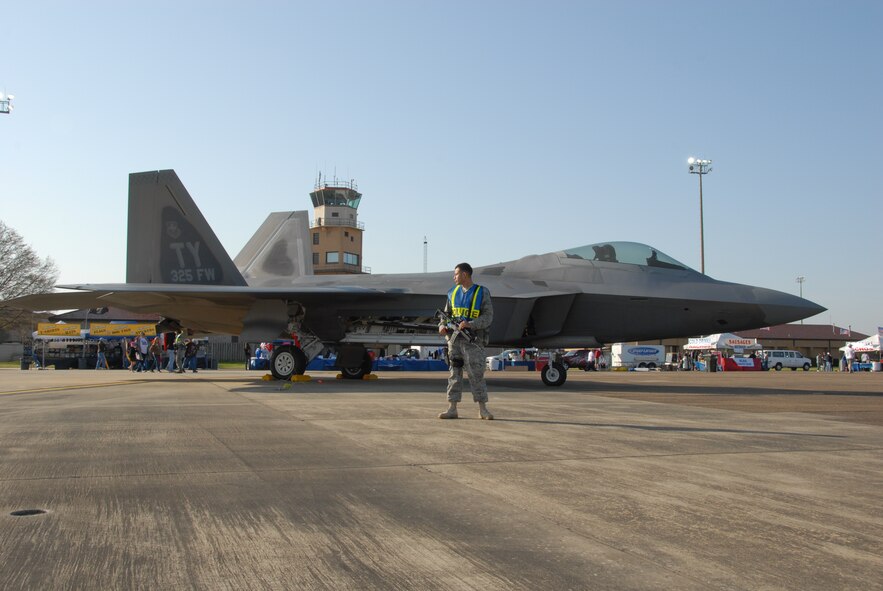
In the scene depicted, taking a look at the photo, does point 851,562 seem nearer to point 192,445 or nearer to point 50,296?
point 192,445

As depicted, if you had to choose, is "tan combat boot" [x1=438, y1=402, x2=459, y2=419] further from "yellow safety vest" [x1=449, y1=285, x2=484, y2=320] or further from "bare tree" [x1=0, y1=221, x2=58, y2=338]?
"bare tree" [x1=0, y1=221, x2=58, y2=338]

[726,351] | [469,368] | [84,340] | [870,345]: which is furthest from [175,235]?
[870,345]

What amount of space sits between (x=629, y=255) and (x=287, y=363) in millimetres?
7592

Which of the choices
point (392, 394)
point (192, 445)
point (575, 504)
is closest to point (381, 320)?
point (392, 394)

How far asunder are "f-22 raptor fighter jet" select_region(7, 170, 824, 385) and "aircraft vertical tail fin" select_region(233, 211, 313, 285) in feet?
1.60

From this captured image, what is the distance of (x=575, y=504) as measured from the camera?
359 cm

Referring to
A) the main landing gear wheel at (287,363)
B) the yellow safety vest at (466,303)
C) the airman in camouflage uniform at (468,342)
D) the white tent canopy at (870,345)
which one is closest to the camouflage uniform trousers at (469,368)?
the airman in camouflage uniform at (468,342)

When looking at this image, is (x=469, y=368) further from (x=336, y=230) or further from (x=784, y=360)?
(x=336, y=230)

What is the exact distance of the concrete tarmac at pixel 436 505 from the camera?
8.27ft

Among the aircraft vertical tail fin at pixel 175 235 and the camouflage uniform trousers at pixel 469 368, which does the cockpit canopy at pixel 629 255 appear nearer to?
the camouflage uniform trousers at pixel 469 368

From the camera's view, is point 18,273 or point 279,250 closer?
point 279,250

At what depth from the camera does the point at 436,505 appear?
11.6ft

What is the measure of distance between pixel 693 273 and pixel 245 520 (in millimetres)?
12321

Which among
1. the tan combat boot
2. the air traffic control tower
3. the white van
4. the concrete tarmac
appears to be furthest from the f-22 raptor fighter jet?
the air traffic control tower
